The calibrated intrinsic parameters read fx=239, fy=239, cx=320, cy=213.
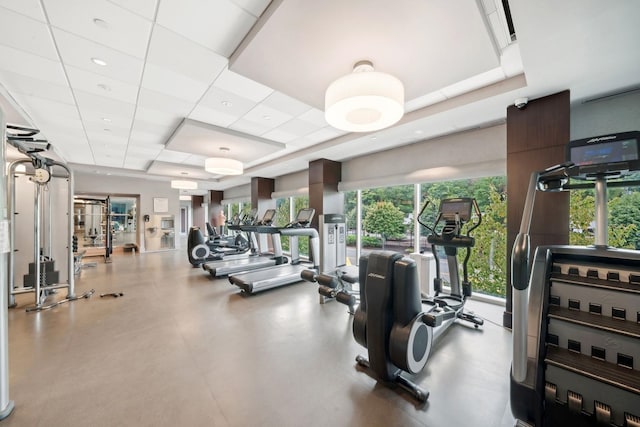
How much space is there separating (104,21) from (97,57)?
2.30 ft

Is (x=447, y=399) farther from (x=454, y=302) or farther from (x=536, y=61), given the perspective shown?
(x=536, y=61)

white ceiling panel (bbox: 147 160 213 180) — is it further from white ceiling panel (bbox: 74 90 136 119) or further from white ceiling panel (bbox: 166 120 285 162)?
white ceiling panel (bbox: 74 90 136 119)

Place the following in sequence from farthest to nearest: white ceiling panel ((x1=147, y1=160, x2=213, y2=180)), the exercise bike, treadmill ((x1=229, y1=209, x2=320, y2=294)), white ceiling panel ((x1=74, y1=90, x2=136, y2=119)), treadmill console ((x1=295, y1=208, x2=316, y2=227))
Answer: white ceiling panel ((x1=147, y1=160, x2=213, y2=180))
treadmill console ((x1=295, y1=208, x2=316, y2=227))
treadmill ((x1=229, y1=209, x2=320, y2=294))
white ceiling panel ((x1=74, y1=90, x2=136, y2=119))
the exercise bike

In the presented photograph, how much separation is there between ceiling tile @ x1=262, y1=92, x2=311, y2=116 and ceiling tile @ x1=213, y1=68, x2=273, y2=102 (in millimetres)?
100

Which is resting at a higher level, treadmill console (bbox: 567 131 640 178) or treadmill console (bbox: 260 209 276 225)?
treadmill console (bbox: 567 131 640 178)

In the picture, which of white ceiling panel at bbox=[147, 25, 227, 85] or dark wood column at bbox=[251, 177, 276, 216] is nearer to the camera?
white ceiling panel at bbox=[147, 25, 227, 85]

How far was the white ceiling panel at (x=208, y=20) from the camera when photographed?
6.12 ft

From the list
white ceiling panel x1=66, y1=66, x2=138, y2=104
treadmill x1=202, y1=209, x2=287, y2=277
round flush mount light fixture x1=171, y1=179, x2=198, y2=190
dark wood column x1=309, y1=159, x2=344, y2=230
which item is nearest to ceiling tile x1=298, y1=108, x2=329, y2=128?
dark wood column x1=309, y1=159, x2=344, y2=230

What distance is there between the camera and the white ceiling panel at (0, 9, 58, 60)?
1992 millimetres

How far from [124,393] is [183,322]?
1332mm

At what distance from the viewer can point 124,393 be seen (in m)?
1.94

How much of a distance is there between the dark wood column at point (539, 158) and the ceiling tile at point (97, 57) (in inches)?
178

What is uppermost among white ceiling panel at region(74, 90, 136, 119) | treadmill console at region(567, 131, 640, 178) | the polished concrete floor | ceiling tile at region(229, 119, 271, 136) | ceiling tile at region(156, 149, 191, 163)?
white ceiling panel at region(74, 90, 136, 119)

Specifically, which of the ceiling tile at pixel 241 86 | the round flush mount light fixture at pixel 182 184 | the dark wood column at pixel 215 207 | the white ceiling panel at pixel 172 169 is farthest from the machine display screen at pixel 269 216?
the dark wood column at pixel 215 207
